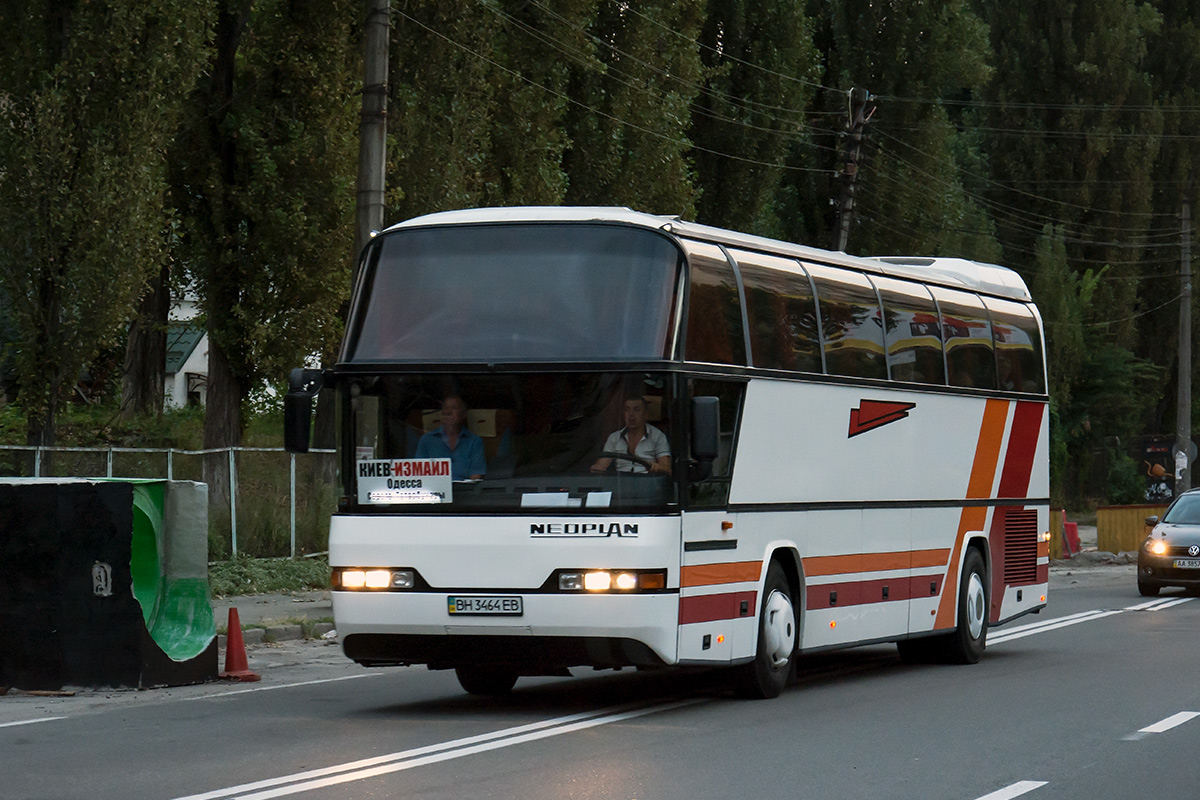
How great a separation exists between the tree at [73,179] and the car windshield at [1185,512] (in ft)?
47.8

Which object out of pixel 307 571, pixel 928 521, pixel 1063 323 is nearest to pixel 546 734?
pixel 928 521

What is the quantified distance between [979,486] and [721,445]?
535 centimetres

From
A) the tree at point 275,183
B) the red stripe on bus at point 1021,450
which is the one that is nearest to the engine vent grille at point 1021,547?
the red stripe on bus at point 1021,450

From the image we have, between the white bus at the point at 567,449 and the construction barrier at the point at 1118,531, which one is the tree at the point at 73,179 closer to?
the white bus at the point at 567,449

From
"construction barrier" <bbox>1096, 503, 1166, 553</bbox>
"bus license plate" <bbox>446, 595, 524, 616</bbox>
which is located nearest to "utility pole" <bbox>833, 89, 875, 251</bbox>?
"construction barrier" <bbox>1096, 503, 1166, 553</bbox>

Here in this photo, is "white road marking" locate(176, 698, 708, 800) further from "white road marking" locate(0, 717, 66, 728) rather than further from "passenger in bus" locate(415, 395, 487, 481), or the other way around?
"white road marking" locate(0, 717, 66, 728)

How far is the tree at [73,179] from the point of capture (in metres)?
23.6

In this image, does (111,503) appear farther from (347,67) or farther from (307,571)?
(347,67)

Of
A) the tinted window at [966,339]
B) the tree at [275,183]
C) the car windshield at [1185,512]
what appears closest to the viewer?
the tinted window at [966,339]

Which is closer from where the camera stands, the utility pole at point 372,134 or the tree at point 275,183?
the utility pole at point 372,134

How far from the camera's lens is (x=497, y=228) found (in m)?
12.2

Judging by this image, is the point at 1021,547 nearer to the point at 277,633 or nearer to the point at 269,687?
the point at 277,633

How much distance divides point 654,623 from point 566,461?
112cm

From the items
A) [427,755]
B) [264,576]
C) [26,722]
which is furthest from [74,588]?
[264,576]
